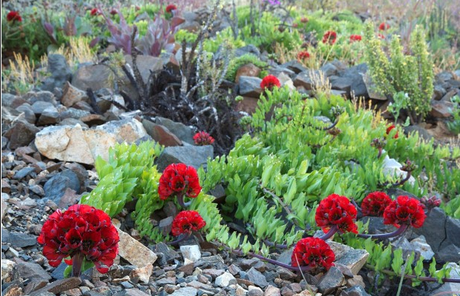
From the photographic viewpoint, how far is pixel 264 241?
299cm

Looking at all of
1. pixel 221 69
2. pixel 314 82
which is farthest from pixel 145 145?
pixel 314 82

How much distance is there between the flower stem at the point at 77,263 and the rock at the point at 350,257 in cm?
120

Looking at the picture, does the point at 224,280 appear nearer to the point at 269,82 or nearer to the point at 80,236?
the point at 80,236

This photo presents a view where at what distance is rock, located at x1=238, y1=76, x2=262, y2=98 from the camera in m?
5.92

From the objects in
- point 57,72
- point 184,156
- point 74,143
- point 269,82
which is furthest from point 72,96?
point 184,156

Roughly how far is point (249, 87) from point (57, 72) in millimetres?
2216

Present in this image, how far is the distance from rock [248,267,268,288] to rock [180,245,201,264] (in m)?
0.29

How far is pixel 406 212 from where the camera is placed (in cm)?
278

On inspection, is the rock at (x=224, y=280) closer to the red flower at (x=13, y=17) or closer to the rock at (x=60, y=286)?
the rock at (x=60, y=286)

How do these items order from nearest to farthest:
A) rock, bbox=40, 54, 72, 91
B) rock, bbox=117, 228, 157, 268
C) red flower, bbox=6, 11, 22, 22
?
rock, bbox=117, 228, 157, 268 → rock, bbox=40, 54, 72, 91 → red flower, bbox=6, 11, 22, 22

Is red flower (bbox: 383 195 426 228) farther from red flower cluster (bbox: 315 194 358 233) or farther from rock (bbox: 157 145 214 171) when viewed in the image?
rock (bbox: 157 145 214 171)

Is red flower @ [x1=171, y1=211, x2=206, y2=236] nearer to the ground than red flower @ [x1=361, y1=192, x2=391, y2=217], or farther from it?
farther from it

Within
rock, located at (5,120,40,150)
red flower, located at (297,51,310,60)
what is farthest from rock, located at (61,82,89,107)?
red flower, located at (297,51,310,60)

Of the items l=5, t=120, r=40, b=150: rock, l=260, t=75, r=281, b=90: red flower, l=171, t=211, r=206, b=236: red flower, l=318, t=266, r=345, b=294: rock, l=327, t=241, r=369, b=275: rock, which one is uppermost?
l=171, t=211, r=206, b=236: red flower
